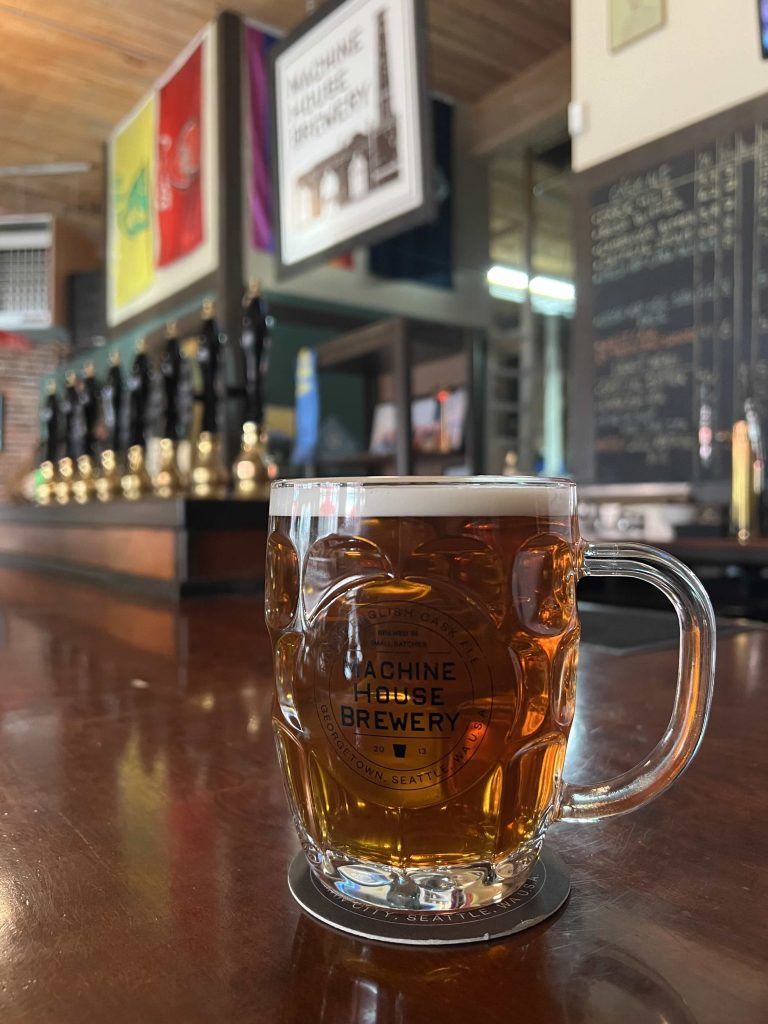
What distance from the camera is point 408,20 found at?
245 cm

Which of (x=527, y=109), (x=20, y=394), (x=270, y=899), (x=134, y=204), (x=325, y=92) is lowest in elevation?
(x=270, y=899)

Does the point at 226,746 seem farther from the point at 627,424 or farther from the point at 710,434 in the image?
the point at 627,424

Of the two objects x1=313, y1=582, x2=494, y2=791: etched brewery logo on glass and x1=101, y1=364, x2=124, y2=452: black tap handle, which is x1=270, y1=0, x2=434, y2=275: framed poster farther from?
x1=313, y1=582, x2=494, y2=791: etched brewery logo on glass

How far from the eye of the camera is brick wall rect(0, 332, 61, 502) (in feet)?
26.8

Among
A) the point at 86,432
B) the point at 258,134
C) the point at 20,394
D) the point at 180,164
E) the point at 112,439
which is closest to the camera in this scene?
the point at 112,439

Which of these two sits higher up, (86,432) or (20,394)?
(20,394)

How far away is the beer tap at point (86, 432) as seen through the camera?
278 centimetres

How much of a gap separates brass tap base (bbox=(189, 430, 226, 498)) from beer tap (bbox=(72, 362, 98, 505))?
733 mm

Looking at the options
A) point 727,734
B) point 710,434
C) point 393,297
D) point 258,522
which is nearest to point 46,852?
point 727,734

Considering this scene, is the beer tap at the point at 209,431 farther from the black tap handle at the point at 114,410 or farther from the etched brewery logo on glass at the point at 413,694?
the etched brewery logo on glass at the point at 413,694


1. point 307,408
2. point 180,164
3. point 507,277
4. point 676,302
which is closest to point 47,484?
point 307,408

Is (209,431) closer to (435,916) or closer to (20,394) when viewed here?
(435,916)

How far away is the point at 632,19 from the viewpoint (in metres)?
3.09

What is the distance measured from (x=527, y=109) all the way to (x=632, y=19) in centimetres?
168
